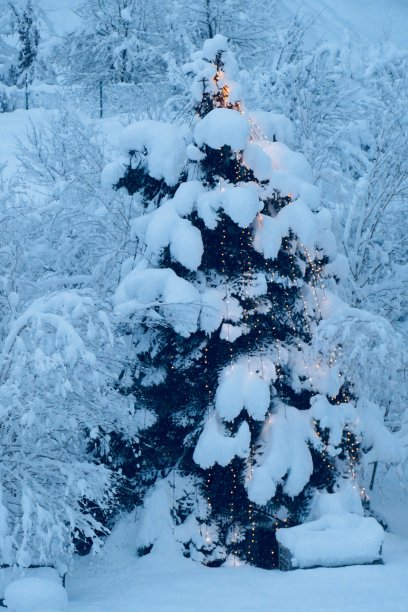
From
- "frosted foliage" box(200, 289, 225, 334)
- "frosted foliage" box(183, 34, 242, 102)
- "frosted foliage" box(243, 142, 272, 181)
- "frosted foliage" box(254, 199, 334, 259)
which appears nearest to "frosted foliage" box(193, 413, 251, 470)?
"frosted foliage" box(200, 289, 225, 334)

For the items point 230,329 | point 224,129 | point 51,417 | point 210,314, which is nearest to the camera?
point 51,417

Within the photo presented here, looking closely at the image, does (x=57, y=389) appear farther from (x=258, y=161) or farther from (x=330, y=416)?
(x=258, y=161)

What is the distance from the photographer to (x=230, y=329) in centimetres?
982

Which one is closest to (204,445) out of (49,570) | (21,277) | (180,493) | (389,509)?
(180,493)

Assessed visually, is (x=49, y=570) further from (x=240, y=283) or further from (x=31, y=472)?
(x=240, y=283)

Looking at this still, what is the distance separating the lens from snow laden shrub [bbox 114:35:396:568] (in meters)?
9.62

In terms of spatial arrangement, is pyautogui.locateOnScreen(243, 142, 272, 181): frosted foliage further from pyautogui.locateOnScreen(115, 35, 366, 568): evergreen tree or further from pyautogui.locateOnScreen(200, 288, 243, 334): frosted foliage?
pyautogui.locateOnScreen(200, 288, 243, 334): frosted foliage

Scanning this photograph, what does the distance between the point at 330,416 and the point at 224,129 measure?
4.22m

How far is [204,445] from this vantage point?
31.7 ft

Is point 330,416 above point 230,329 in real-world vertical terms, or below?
below

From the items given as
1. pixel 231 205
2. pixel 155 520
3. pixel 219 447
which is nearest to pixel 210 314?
pixel 231 205

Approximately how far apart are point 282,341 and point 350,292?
3.31 m

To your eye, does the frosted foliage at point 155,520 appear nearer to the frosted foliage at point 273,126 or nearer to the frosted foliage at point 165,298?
the frosted foliage at point 165,298

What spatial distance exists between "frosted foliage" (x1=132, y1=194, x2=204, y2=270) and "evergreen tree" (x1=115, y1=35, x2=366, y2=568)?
0.02 metres
